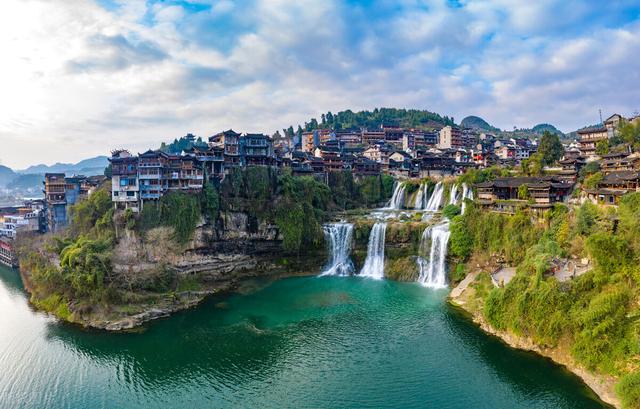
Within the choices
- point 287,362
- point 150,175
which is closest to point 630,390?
point 287,362

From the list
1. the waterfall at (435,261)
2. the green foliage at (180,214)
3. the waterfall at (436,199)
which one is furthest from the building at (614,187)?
the green foliage at (180,214)

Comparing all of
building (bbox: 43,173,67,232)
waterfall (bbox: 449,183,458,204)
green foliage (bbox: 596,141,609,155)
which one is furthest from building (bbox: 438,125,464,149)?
building (bbox: 43,173,67,232)

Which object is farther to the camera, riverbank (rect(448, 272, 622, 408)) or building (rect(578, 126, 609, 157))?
building (rect(578, 126, 609, 157))

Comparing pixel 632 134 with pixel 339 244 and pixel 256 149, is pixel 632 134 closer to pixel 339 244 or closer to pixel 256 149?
pixel 339 244

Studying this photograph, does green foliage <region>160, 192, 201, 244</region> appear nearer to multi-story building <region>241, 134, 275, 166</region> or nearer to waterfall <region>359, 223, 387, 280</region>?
multi-story building <region>241, 134, 275, 166</region>

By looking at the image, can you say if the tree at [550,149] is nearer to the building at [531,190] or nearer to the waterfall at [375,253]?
the building at [531,190]
